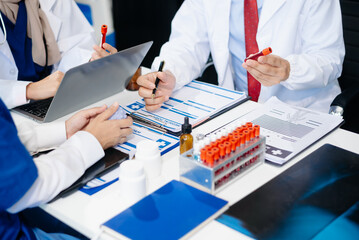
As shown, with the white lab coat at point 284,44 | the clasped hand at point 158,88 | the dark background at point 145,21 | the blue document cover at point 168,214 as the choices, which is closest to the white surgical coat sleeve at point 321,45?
the white lab coat at point 284,44

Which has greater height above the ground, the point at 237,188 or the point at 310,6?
the point at 310,6

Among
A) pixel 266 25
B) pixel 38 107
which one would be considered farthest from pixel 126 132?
pixel 266 25

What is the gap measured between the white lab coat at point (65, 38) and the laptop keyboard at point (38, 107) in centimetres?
24

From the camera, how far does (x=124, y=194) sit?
38.7 inches

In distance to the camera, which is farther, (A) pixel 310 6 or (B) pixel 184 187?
(A) pixel 310 6

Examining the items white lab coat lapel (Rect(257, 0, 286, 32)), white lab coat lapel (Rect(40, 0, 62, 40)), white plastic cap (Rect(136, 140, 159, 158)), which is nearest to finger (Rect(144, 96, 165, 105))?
white plastic cap (Rect(136, 140, 159, 158))

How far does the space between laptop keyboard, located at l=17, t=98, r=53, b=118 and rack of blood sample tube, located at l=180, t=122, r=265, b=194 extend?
2.32 ft

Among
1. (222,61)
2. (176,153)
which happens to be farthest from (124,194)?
(222,61)

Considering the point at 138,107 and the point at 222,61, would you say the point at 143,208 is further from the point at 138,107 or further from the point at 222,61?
the point at 222,61

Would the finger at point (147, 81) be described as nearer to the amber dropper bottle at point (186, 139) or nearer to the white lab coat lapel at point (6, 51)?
the amber dropper bottle at point (186, 139)

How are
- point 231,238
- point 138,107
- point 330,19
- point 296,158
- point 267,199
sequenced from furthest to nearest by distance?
point 330,19
point 138,107
point 296,158
point 267,199
point 231,238

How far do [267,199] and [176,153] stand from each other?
0.34m

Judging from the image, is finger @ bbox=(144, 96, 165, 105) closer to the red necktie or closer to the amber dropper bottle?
the amber dropper bottle

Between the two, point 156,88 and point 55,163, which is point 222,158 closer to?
point 55,163
